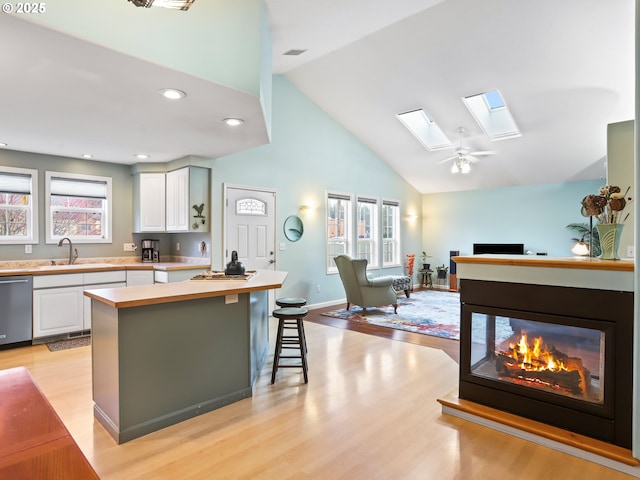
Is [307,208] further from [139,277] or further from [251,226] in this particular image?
[139,277]

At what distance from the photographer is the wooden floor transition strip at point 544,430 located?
202 cm

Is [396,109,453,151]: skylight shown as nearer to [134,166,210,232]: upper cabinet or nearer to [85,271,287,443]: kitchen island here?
[134,166,210,232]: upper cabinet

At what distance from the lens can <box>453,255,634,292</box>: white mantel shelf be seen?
2.12 metres

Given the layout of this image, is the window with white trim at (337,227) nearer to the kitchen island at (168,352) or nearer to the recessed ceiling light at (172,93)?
the kitchen island at (168,352)

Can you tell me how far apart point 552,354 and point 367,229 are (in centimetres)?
578

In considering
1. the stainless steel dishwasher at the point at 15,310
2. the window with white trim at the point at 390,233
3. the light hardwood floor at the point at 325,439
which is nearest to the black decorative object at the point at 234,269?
the light hardwood floor at the point at 325,439

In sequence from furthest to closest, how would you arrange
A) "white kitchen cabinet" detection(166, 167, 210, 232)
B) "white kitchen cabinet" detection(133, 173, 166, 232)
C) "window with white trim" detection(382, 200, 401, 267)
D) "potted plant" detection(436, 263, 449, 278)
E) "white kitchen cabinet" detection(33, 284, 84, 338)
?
1. "potted plant" detection(436, 263, 449, 278)
2. "window with white trim" detection(382, 200, 401, 267)
3. "white kitchen cabinet" detection(133, 173, 166, 232)
4. "white kitchen cabinet" detection(166, 167, 210, 232)
5. "white kitchen cabinet" detection(33, 284, 84, 338)

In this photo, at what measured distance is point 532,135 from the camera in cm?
628

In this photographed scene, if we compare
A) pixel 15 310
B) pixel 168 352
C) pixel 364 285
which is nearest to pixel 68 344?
pixel 15 310

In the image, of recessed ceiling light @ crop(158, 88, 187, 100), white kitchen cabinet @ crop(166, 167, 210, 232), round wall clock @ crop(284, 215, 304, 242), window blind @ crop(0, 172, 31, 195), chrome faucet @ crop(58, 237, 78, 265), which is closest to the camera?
recessed ceiling light @ crop(158, 88, 187, 100)

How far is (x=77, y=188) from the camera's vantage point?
5133mm

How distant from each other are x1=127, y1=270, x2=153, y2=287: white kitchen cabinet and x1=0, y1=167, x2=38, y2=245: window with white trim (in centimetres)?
124

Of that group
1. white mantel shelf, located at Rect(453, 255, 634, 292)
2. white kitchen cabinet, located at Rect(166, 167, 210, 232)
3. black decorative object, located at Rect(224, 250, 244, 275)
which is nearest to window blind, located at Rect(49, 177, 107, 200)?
white kitchen cabinet, located at Rect(166, 167, 210, 232)

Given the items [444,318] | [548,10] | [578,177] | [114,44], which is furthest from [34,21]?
[578,177]
